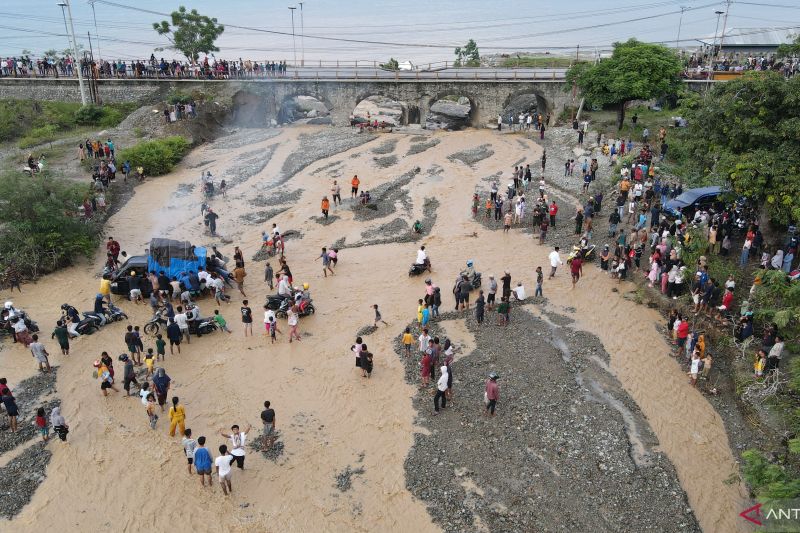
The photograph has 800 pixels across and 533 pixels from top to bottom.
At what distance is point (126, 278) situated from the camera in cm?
2475

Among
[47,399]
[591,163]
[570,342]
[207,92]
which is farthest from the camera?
[207,92]

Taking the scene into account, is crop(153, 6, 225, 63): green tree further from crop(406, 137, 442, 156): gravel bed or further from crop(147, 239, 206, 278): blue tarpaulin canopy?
crop(147, 239, 206, 278): blue tarpaulin canopy

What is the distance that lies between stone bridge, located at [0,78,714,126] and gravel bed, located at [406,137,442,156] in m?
10.1

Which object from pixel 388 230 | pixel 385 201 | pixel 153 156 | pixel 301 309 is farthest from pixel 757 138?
pixel 153 156

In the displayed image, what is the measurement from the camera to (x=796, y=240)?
22.1m

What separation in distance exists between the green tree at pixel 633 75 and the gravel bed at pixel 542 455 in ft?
92.1

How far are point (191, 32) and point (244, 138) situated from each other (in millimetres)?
18448

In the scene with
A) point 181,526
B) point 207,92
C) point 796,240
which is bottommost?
point 181,526

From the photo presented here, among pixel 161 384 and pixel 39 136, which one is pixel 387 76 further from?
pixel 161 384

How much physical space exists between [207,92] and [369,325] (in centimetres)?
3875

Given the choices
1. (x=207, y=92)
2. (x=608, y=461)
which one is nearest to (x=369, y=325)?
(x=608, y=461)

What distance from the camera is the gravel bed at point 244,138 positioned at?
46.4 meters

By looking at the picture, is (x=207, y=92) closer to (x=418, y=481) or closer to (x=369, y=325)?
(x=369, y=325)

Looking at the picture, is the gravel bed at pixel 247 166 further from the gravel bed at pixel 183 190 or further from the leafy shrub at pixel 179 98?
the leafy shrub at pixel 179 98
